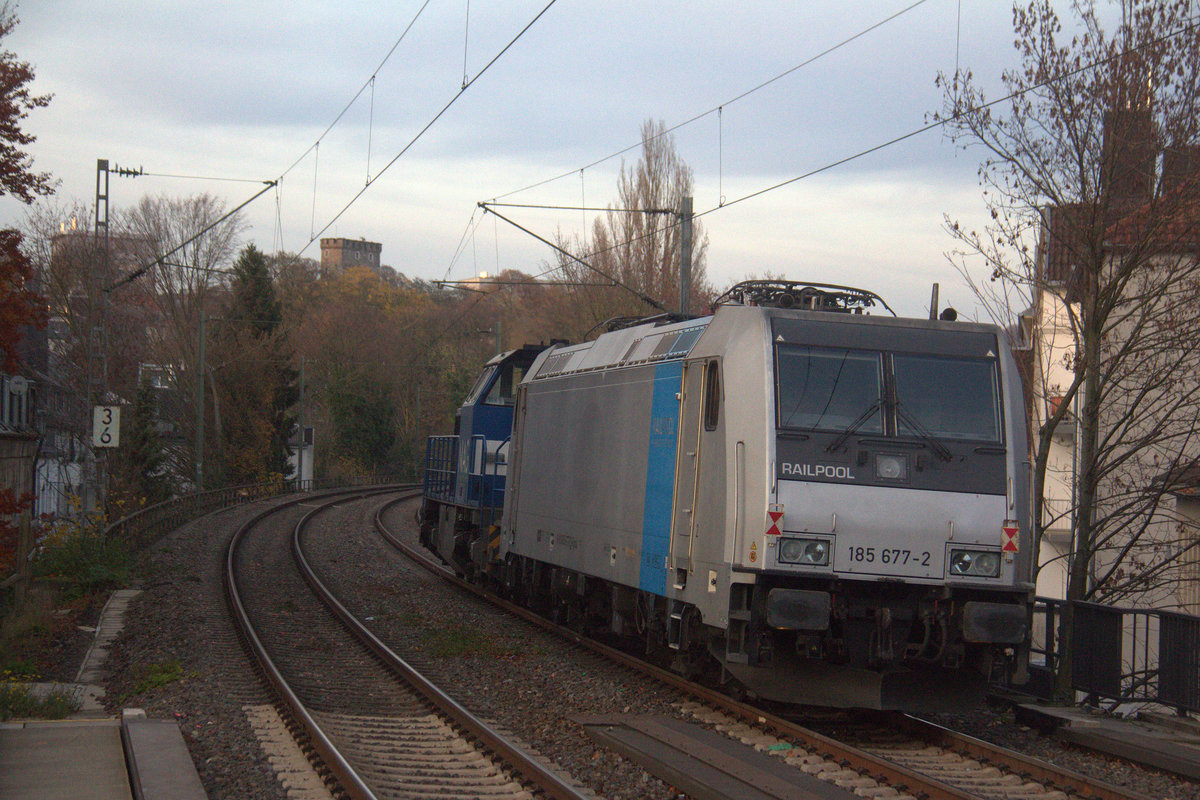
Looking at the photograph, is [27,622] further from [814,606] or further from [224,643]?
[814,606]

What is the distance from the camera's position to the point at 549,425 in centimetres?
1412

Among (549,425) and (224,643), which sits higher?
(549,425)

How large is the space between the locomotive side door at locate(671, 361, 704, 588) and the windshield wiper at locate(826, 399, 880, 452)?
131 cm

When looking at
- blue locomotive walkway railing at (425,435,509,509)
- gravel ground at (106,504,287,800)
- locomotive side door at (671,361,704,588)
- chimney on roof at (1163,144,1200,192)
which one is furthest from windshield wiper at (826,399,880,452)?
blue locomotive walkway railing at (425,435,509,509)

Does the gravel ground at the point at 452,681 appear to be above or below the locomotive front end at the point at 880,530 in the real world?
below

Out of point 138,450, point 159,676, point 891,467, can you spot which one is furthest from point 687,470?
point 138,450

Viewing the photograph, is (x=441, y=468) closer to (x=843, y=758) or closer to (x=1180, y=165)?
(x=1180, y=165)

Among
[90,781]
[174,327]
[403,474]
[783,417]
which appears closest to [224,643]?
[90,781]

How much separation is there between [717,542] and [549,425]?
548 cm

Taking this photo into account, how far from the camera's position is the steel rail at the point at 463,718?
699 cm

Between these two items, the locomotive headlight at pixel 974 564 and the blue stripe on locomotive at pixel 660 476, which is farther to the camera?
the blue stripe on locomotive at pixel 660 476

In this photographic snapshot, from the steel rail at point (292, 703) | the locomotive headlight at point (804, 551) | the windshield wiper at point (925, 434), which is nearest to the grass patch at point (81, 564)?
the steel rail at point (292, 703)

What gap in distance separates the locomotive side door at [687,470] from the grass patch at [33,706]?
16.8 ft

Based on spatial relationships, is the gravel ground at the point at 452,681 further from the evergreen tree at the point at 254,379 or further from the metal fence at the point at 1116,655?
the evergreen tree at the point at 254,379
